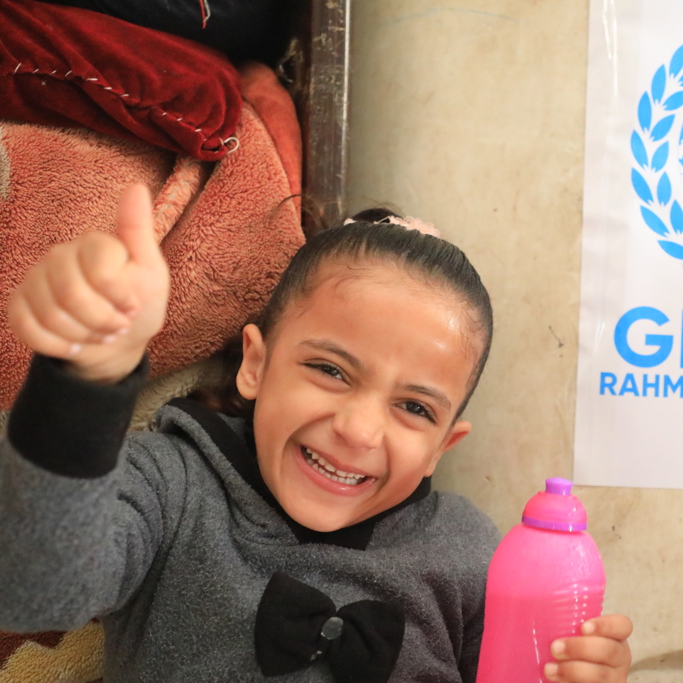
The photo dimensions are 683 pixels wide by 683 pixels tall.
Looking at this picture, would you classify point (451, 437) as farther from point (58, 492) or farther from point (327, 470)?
point (58, 492)

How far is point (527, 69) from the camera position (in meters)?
0.99

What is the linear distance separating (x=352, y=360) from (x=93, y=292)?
325 millimetres

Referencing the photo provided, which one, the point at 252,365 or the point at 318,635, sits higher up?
the point at 252,365

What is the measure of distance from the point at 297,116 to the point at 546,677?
0.75 metres

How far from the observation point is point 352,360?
71cm

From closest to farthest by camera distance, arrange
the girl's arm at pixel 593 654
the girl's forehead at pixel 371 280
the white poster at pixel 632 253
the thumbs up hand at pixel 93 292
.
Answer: the thumbs up hand at pixel 93 292 < the girl's arm at pixel 593 654 < the girl's forehead at pixel 371 280 < the white poster at pixel 632 253

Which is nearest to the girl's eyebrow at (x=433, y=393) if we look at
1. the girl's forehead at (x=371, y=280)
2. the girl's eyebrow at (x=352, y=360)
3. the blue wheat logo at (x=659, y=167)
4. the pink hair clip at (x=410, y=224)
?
the girl's eyebrow at (x=352, y=360)

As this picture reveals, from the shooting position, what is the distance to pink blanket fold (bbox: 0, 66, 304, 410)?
76cm

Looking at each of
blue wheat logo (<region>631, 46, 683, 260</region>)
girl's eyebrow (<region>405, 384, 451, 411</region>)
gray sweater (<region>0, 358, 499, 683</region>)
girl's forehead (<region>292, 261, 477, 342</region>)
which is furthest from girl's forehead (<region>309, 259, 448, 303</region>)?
blue wheat logo (<region>631, 46, 683, 260</region>)

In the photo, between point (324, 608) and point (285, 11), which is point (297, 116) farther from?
point (324, 608)

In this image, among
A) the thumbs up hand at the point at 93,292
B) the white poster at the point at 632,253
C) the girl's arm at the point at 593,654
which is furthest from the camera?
the white poster at the point at 632,253

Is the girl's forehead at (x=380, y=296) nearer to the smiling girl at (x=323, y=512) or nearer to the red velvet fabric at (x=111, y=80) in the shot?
the smiling girl at (x=323, y=512)

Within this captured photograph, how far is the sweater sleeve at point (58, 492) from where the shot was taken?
480 millimetres

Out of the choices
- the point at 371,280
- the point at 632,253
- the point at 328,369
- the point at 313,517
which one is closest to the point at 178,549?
the point at 313,517
